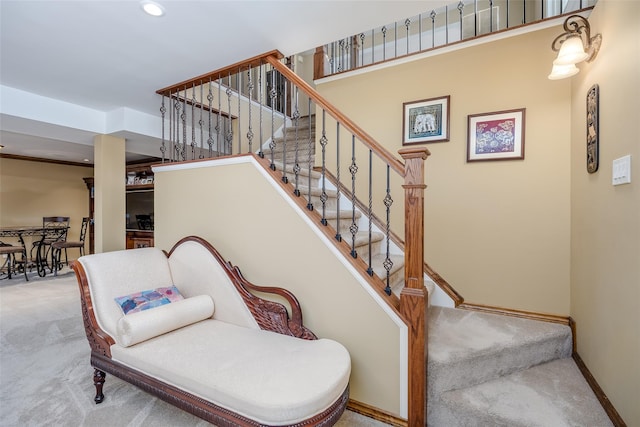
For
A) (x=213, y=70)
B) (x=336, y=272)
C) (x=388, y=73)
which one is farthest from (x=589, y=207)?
(x=213, y=70)

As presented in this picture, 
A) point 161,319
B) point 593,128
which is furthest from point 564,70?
point 161,319

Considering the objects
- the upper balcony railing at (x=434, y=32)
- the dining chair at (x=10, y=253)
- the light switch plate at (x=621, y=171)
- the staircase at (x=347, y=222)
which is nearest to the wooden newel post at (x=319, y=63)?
the upper balcony railing at (x=434, y=32)

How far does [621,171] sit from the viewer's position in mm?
1497

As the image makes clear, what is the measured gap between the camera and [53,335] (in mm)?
2986

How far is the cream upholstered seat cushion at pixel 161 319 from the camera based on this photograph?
1.75 metres

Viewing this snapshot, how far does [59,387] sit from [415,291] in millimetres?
2462

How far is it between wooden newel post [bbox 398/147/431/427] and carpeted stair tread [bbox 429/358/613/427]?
0.46ft

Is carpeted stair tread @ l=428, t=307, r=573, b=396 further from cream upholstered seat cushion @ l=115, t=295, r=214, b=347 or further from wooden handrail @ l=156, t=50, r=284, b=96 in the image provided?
wooden handrail @ l=156, t=50, r=284, b=96

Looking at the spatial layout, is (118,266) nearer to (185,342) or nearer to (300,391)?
(185,342)

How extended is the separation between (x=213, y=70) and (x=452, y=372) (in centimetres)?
298

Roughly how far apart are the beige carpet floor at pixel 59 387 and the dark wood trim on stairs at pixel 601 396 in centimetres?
112

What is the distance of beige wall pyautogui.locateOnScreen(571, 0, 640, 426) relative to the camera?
1.38m

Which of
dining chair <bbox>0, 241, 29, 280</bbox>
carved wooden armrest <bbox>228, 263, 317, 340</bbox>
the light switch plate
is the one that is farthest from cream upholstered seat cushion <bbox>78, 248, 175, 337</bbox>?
dining chair <bbox>0, 241, 29, 280</bbox>

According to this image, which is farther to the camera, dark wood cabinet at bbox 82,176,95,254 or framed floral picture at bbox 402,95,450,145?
dark wood cabinet at bbox 82,176,95,254
